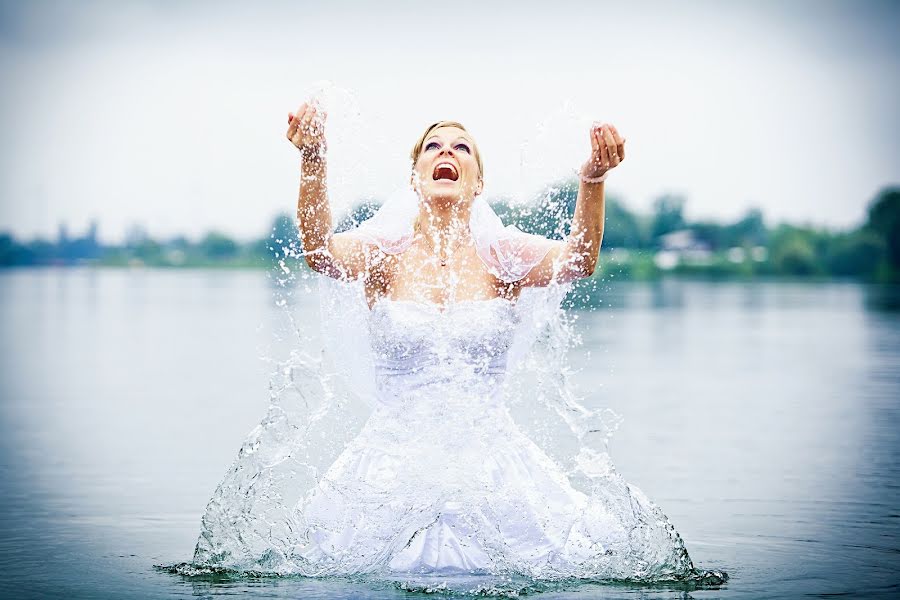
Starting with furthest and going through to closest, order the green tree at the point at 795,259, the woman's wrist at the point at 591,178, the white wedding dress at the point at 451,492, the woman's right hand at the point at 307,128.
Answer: the green tree at the point at 795,259 < the white wedding dress at the point at 451,492 < the woman's wrist at the point at 591,178 < the woman's right hand at the point at 307,128

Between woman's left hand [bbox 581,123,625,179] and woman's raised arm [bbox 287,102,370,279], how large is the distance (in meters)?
1.22

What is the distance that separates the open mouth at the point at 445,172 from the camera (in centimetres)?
697

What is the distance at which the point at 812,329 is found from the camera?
31625mm

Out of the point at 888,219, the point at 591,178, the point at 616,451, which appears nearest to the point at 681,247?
the point at 888,219

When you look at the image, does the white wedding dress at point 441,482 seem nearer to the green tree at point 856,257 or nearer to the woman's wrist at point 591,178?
the woman's wrist at point 591,178

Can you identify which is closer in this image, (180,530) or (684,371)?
(180,530)

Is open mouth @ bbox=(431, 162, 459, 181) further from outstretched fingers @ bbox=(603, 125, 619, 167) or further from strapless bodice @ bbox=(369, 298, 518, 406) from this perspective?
outstretched fingers @ bbox=(603, 125, 619, 167)

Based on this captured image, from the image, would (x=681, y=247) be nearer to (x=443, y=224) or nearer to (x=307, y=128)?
(x=443, y=224)

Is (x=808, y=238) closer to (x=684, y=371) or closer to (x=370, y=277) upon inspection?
(x=684, y=371)

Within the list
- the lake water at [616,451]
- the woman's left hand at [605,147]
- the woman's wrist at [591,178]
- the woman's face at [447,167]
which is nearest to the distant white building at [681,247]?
the lake water at [616,451]

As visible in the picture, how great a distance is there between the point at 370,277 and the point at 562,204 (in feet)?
3.51

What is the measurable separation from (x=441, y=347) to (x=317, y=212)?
92 cm

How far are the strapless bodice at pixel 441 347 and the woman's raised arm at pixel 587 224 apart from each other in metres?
0.28

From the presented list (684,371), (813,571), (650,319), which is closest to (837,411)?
(684,371)
